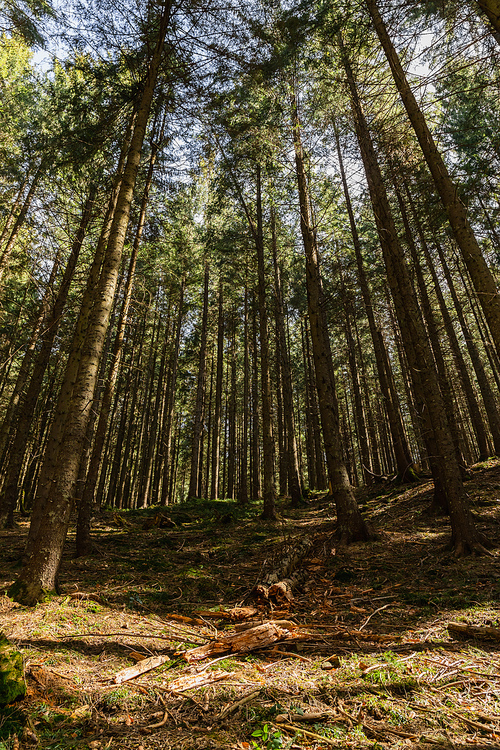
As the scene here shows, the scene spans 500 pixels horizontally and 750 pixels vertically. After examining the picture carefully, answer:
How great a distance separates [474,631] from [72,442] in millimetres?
5251

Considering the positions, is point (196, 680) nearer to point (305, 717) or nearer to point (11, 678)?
point (305, 717)

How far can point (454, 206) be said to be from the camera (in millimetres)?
5922

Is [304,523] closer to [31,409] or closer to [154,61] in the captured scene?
[31,409]

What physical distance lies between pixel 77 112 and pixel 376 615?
36.5 ft

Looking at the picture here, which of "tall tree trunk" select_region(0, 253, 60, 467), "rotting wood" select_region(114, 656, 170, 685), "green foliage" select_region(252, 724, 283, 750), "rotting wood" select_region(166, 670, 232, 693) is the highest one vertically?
"tall tree trunk" select_region(0, 253, 60, 467)

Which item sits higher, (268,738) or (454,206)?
(454,206)

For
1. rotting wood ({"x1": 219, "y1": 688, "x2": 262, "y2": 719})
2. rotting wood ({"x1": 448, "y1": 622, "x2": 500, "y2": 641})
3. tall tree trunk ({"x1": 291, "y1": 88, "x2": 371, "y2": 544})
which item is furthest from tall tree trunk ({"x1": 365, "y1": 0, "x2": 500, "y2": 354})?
rotting wood ({"x1": 219, "y1": 688, "x2": 262, "y2": 719})

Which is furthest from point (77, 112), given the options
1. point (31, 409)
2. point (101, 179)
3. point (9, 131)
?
point (9, 131)

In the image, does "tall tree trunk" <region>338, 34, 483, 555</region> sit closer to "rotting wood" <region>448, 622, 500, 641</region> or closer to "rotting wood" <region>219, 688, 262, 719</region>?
"rotting wood" <region>448, 622, 500, 641</region>

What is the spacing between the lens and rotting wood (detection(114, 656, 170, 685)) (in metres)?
2.91

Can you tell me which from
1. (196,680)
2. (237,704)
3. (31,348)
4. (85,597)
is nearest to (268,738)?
(237,704)

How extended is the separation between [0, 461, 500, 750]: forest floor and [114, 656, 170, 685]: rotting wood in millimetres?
40

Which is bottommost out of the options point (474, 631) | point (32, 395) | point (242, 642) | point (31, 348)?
point (242, 642)

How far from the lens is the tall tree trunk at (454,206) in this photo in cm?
527
